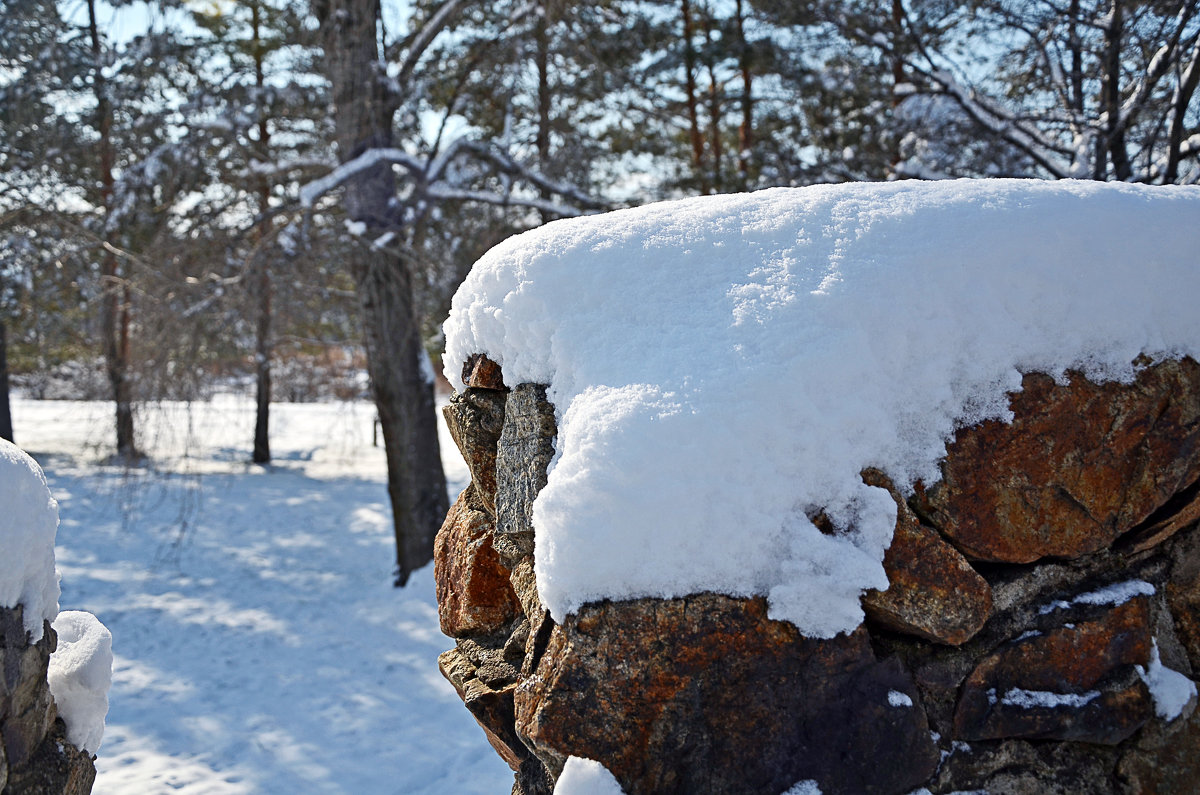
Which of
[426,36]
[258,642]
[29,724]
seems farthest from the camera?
[426,36]

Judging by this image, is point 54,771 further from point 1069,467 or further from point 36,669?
point 1069,467

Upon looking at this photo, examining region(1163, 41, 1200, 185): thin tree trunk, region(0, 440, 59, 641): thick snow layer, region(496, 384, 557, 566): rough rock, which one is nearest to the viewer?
region(496, 384, 557, 566): rough rock

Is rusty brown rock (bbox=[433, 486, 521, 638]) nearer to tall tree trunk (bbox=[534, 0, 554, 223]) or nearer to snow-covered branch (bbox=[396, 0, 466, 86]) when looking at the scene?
tall tree trunk (bbox=[534, 0, 554, 223])

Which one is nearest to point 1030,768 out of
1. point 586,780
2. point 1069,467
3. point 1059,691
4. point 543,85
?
point 1059,691

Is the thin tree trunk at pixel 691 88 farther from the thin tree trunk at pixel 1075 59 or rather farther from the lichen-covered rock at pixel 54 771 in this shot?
the lichen-covered rock at pixel 54 771

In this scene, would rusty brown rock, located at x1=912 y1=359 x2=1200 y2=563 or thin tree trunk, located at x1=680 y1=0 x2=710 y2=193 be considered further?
thin tree trunk, located at x1=680 y1=0 x2=710 y2=193

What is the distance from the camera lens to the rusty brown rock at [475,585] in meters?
2.05

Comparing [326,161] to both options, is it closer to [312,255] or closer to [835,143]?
[312,255]

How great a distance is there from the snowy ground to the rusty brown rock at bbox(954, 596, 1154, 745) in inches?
95.3

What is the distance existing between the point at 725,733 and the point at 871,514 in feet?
1.48

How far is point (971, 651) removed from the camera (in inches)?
56.8

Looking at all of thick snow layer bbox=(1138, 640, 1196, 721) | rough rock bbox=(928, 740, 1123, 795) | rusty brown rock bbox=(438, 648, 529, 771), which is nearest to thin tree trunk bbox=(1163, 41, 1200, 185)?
thick snow layer bbox=(1138, 640, 1196, 721)

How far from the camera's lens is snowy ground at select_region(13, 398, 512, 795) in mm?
3568

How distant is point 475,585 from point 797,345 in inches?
43.2
